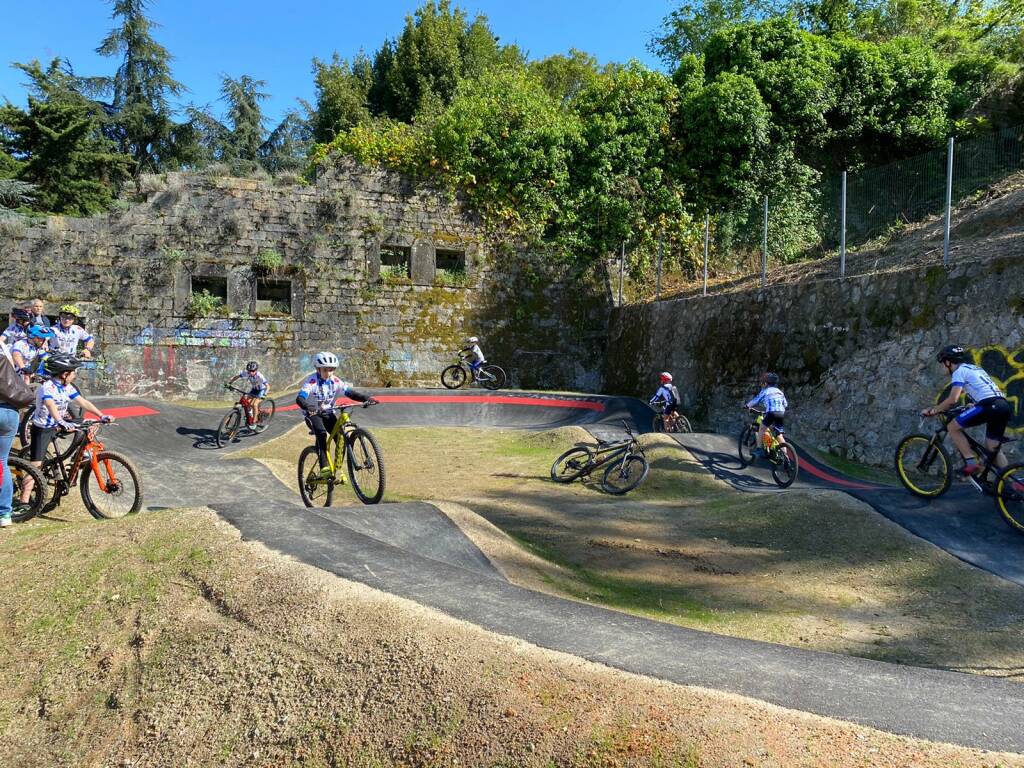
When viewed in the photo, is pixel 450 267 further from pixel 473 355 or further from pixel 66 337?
pixel 66 337

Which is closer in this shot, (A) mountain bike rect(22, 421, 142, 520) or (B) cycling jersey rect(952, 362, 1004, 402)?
(A) mountain bike rect(22, 421, 142, 520)

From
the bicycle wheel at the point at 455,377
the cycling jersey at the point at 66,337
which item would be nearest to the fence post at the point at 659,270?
the bicycle wheel at the point at 455,377

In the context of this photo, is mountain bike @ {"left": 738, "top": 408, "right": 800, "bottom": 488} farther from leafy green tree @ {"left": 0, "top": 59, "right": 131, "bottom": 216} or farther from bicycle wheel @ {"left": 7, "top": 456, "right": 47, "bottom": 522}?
leafy green tree @ {"left": 0, "top": 59, "right": 131, "bottom": 216}

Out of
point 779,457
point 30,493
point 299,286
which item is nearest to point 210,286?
point 299,286

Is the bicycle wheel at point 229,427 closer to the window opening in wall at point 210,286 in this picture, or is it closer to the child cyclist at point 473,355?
the window opening in wall at point 210,286

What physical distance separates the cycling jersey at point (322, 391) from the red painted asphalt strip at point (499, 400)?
8880 millimetres

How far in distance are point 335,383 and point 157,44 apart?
3148 centimetres

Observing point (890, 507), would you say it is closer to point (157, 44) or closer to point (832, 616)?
point (832, 616)

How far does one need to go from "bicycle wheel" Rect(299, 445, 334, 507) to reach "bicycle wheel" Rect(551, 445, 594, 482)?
402cm

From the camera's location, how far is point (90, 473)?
6.58m

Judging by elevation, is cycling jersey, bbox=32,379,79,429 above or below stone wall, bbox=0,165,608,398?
below

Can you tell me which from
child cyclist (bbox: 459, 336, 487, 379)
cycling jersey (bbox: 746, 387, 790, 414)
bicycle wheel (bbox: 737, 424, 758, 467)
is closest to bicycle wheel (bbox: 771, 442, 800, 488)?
cycling jersey (bbox: 746, 387, 790, 414)

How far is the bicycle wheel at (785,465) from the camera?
9906 mm

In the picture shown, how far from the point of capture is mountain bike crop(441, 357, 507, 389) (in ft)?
59.9
